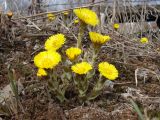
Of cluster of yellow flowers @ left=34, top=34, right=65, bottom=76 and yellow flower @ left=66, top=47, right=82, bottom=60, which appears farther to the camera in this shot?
yellow flower @ left=66, top=47, right=82, bottom=60

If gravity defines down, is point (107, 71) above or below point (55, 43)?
below

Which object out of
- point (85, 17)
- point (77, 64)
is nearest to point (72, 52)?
point (77, 64)

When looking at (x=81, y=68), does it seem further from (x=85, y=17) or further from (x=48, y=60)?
(x=85, y=17)

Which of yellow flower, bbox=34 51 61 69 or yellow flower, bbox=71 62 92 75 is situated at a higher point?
yellow flower, bbox=34 51 61 69

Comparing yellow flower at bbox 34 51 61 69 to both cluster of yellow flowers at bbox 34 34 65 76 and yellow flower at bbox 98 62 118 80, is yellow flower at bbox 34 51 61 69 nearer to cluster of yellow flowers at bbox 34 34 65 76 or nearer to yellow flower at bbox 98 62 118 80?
cluster of yellow flowers at bbox 34 34 65 76

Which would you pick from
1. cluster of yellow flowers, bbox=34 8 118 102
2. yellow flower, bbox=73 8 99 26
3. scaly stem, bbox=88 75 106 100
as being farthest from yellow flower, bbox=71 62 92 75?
yellow flower, bbox=73 8 99 26

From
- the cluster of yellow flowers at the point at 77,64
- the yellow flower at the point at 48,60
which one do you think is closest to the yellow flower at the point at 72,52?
the cluster of yellow flowers at the point at 77,64

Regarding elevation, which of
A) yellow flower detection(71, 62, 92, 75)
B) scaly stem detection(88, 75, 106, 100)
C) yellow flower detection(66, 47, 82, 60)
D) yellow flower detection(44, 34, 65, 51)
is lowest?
scaly stem detection(88, 75, 106, 100)

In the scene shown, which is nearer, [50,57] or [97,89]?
[50,57]

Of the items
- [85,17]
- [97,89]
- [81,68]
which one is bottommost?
[97,89]
